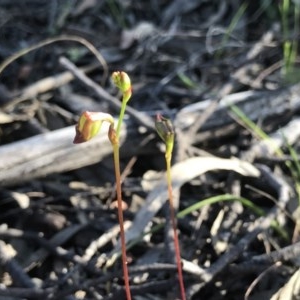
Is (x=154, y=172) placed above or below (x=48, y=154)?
below

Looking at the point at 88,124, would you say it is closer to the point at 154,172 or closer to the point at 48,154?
the point at 48,154

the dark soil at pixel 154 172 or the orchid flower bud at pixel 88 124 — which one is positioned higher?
the orchid flower bud at pixel 88 124

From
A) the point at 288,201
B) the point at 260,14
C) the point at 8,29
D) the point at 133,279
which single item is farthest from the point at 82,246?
the point at 260,14

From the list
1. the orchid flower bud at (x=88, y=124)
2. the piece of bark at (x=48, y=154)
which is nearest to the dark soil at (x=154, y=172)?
the piece of bark at (x=48, y=154)

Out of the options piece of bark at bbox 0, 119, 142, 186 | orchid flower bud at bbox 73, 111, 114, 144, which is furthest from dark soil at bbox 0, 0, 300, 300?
orchid flower bud at bbox 73, 111, 114, 144

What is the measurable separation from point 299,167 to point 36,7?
1.60 meters

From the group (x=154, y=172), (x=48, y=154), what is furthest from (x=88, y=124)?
(x=154, y=172)

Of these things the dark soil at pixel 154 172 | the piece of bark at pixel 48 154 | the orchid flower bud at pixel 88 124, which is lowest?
the dark soil at pixel 154 172

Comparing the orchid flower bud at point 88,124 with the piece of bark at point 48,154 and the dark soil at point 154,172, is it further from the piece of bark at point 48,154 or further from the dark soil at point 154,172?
the piece of bark at point 48,154

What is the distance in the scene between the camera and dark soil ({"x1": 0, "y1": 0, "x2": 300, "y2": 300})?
63.6 inches

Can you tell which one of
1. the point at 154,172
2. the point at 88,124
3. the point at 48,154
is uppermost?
the point at 88,124

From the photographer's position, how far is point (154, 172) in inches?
79.0

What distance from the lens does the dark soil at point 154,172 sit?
1.62 m

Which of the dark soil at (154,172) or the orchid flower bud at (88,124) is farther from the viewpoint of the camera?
the dark soil at (154,172)
